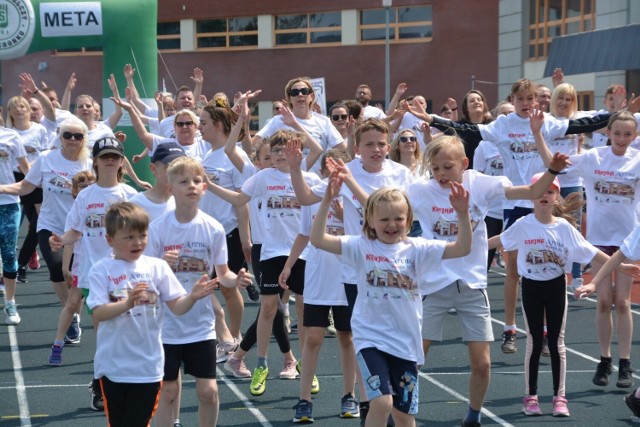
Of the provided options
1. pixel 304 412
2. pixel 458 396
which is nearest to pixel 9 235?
pixel 304 412

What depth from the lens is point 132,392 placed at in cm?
619

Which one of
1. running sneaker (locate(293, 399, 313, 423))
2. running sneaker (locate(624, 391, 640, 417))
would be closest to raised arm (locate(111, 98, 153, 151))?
running sneaker (locate(293, 399, 313, 423))

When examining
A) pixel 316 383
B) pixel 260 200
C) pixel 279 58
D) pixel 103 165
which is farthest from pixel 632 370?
pixel 279 58

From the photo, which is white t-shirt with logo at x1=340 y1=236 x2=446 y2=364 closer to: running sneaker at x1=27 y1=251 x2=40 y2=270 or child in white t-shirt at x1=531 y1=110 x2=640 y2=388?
child in white t-shirt at x1=531 y1=110 x2=640 y2=388

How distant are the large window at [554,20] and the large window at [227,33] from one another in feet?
35.9

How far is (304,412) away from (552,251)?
7.10ft

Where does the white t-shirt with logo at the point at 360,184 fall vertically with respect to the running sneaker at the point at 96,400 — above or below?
above

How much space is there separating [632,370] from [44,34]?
40.4ft

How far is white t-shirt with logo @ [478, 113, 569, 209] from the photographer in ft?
36.3

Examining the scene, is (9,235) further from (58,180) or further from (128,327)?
(128,327)

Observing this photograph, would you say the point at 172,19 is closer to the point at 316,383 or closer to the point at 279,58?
the point at 279,58

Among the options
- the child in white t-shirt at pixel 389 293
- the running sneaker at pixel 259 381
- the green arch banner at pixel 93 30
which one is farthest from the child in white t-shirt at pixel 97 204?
the green arch banner at pixel 93 30

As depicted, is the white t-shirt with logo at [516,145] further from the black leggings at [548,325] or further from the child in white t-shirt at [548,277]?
the black leggings at [548,325]

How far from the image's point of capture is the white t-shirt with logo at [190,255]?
682 cm
